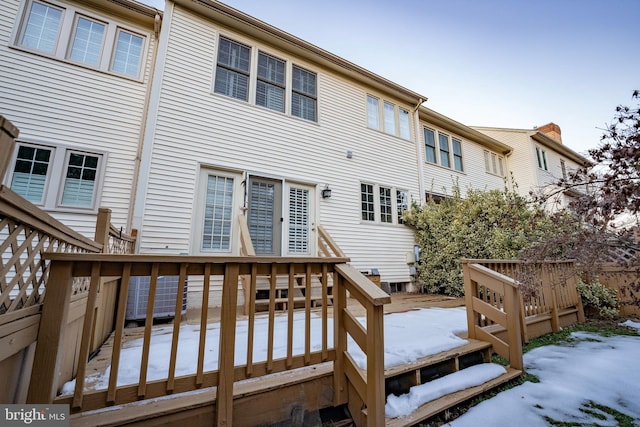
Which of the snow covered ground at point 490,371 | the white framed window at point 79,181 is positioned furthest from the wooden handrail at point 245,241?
the white framed window at point 79,181

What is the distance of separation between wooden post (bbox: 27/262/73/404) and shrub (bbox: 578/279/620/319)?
7.17 meters

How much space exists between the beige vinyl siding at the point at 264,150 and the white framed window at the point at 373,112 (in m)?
0.24

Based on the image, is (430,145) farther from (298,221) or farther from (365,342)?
(365,342)

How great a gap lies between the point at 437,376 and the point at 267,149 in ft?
16.7

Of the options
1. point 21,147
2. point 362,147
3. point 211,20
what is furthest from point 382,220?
point 21,147

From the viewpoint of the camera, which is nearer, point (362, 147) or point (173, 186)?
point (173, 186)

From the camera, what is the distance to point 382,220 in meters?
7.30

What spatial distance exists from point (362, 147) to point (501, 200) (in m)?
3.57

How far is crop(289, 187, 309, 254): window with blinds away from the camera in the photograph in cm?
590

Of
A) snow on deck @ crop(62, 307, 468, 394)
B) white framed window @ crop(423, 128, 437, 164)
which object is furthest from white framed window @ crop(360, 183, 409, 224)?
snow on deck @ crop(62, 307, 468, 394)

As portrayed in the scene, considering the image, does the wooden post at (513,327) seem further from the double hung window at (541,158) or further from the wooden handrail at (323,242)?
the double hung window at (541,158)

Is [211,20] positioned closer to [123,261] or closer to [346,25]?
[346,25]

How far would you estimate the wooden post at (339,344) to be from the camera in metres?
1.91

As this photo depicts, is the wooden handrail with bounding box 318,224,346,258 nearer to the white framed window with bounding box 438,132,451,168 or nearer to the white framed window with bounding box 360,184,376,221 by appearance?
the white framed window with bounding box 360,184,376,221
